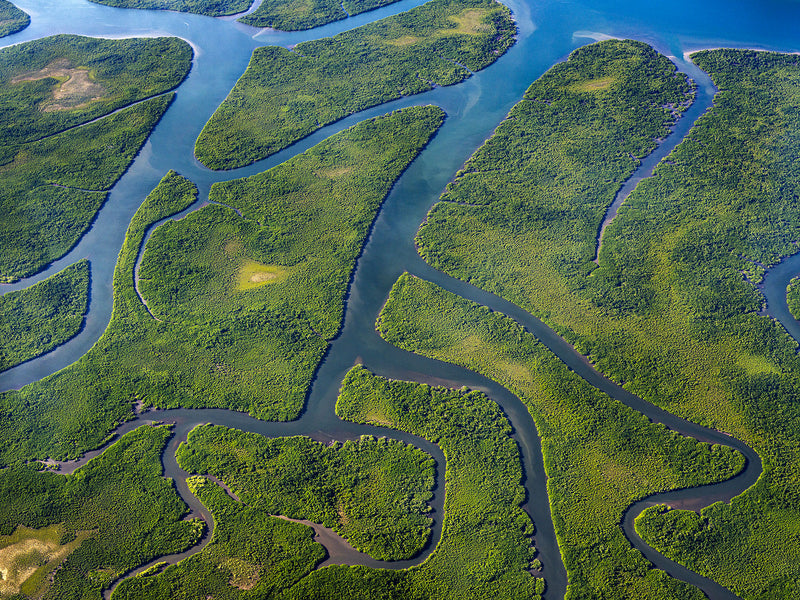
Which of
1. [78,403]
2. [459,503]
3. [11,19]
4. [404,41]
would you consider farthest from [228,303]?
[11,19]

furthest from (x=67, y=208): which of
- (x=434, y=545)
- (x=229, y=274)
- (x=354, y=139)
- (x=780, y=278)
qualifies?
(x=780, y=278)

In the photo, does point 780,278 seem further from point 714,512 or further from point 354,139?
point 354,139

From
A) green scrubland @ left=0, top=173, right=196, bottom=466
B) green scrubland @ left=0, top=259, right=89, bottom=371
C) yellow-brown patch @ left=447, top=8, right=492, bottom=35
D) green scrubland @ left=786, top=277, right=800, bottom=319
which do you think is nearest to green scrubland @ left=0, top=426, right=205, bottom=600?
green scrubland @ left=0, top=173, right=196, bottom=466

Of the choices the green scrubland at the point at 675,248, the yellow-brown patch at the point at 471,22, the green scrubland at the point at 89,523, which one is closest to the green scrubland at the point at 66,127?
the green scrubland at the point at 89,523

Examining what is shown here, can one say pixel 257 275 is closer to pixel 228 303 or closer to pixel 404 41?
pixel 228 303

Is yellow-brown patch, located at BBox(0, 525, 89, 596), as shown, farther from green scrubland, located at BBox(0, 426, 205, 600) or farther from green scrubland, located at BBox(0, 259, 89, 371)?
green scrubland, located at BBox(0, 259, 89, 371)

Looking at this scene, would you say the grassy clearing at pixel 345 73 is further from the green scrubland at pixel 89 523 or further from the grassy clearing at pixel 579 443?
the green scrubland at pixel 89 523
